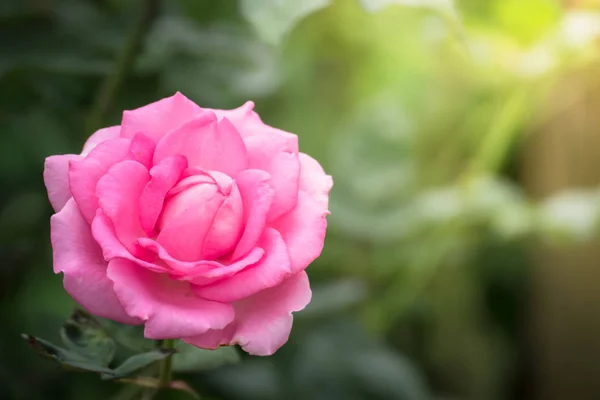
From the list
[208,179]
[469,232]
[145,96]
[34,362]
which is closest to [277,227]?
[208,179]

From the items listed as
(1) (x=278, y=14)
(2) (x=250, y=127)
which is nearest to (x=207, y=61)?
(1) (x=278, y=14)

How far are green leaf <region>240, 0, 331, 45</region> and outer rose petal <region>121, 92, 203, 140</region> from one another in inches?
5.4

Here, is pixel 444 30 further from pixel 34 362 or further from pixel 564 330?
pixel 34 362

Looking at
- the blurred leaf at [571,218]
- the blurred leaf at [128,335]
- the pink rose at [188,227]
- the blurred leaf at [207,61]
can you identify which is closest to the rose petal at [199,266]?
the pink rose at [188,227]

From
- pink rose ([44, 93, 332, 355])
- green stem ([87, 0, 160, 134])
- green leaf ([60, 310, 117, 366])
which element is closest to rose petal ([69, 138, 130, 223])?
pink rose ([44, 93, 332, 355])

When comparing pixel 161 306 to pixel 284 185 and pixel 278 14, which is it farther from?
pixel 278 14

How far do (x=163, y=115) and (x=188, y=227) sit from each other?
76 millimetres

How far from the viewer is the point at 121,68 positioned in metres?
0.62

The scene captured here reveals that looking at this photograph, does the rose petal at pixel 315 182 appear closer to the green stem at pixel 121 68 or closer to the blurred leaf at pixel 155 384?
the blurred leaf at pixel 155 384

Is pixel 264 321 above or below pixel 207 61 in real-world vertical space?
below

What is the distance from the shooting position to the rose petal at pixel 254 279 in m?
0.33

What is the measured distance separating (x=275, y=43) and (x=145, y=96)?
0.79ft

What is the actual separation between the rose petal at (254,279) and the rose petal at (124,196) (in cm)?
5

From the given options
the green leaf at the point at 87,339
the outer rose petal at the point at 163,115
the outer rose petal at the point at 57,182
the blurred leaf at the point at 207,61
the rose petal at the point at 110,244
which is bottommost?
the green leaf at the point at 87,339
